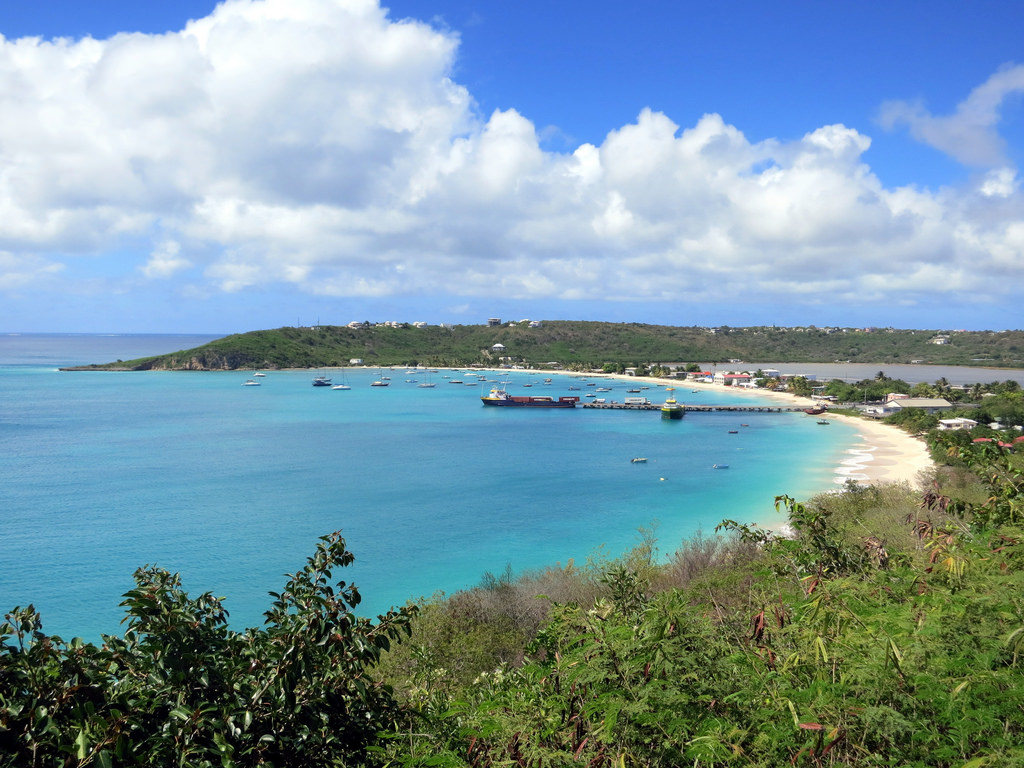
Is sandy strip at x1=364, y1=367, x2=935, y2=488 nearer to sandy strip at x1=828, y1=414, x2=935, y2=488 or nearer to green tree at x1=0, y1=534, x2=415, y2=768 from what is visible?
sandy strip at x1=828, y1=414, x2=935, y2=488

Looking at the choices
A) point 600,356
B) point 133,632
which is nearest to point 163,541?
point 133,632

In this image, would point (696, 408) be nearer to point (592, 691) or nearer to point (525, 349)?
point (592, 691)

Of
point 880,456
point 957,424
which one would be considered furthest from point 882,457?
point 957,424

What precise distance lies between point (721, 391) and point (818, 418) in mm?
34130

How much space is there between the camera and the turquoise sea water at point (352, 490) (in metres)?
26.4

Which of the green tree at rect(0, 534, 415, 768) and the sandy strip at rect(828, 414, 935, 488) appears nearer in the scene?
the green tree at rect(0, 534, 415, 768)

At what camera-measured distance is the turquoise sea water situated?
2644 centimetres

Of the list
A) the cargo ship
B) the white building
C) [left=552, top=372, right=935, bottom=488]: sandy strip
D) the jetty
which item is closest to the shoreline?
[left=552, top=372, right=935, bottom=488]: sandy strip

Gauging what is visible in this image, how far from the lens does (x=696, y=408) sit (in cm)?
8638

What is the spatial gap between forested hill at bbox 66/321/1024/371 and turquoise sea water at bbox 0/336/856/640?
217 feet

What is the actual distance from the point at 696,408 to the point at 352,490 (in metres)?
57.0

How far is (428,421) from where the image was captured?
74812 millimetres

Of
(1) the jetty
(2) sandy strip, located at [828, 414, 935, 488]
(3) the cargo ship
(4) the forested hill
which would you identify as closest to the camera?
(2) sandy strip, located at [828, 414, 935, 488]

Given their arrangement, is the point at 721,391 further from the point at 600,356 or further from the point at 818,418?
the point at 600,356
